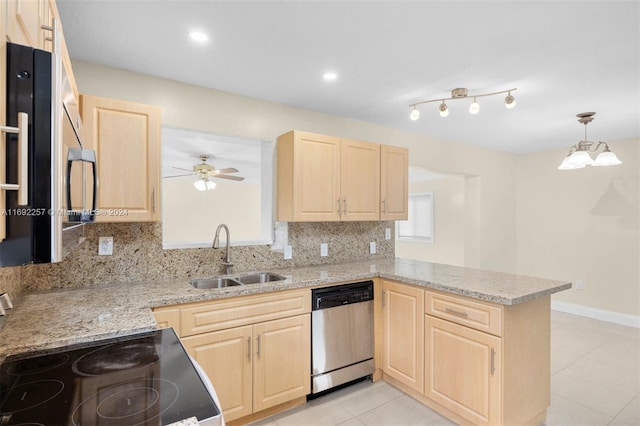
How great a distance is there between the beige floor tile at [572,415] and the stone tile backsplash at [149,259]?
194cm

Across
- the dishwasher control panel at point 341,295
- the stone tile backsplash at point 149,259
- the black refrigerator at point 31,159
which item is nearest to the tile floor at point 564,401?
the dishwasher control panel at point 341,295

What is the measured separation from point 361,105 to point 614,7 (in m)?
1.77

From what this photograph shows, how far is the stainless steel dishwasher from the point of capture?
2432 millimetres

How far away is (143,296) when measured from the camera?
1.94 meters

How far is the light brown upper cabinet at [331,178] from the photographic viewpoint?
2.77m

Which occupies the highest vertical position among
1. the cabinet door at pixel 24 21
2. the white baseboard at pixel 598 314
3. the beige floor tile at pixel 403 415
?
the cabinet door at pixel 24 21

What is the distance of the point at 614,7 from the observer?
1643mm

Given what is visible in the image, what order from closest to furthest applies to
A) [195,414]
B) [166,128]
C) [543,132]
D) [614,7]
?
[195,414] < [614,7] < [166,128] < [543,132]

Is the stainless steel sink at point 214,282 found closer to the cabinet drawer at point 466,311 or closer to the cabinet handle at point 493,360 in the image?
the cabinet drawer at point 466,311

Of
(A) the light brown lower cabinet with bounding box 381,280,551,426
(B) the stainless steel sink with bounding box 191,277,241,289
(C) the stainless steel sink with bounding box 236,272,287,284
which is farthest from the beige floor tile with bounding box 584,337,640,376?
(B) the stainless steel sink with bounding box 191,277,241,289

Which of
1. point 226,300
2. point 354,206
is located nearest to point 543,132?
point 354,206

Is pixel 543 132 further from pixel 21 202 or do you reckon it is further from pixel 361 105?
pixel 21 202

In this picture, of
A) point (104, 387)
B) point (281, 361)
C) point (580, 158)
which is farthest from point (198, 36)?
point (580, 158)

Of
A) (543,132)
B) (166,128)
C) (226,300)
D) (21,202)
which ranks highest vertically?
(543,132)
